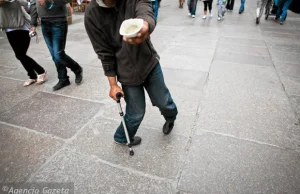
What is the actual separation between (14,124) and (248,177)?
3202 mm

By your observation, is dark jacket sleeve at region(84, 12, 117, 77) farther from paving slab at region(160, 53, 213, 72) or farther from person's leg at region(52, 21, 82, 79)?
paving slab at region(160, 53, 213, 72)

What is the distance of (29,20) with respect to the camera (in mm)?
3775

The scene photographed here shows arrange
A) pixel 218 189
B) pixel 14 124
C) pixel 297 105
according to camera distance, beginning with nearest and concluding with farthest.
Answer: pixel 218 189 < pixel 14 124 < pixel 297 105

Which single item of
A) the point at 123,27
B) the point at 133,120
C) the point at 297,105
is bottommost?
the point at 297,105

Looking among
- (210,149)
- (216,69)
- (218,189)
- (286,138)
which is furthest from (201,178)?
(216,69)

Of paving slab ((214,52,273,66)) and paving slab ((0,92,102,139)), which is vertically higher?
paving slab ((0,92,102,139))

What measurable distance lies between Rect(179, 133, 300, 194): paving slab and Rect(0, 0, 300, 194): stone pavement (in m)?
0.01

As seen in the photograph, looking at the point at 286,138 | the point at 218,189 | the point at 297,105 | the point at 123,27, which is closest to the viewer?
the point at 123,27

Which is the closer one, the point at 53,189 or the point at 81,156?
the point at 53,189

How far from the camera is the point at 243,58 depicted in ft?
17.6

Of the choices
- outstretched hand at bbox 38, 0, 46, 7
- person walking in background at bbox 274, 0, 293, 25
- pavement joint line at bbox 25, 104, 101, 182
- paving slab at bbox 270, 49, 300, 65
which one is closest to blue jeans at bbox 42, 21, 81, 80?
outstretched hand at bbox 38, 0, 46, 7

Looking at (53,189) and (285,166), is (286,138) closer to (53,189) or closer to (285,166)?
(285,166)

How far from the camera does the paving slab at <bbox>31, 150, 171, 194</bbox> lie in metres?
2.15

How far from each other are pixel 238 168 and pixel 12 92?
407 cm
